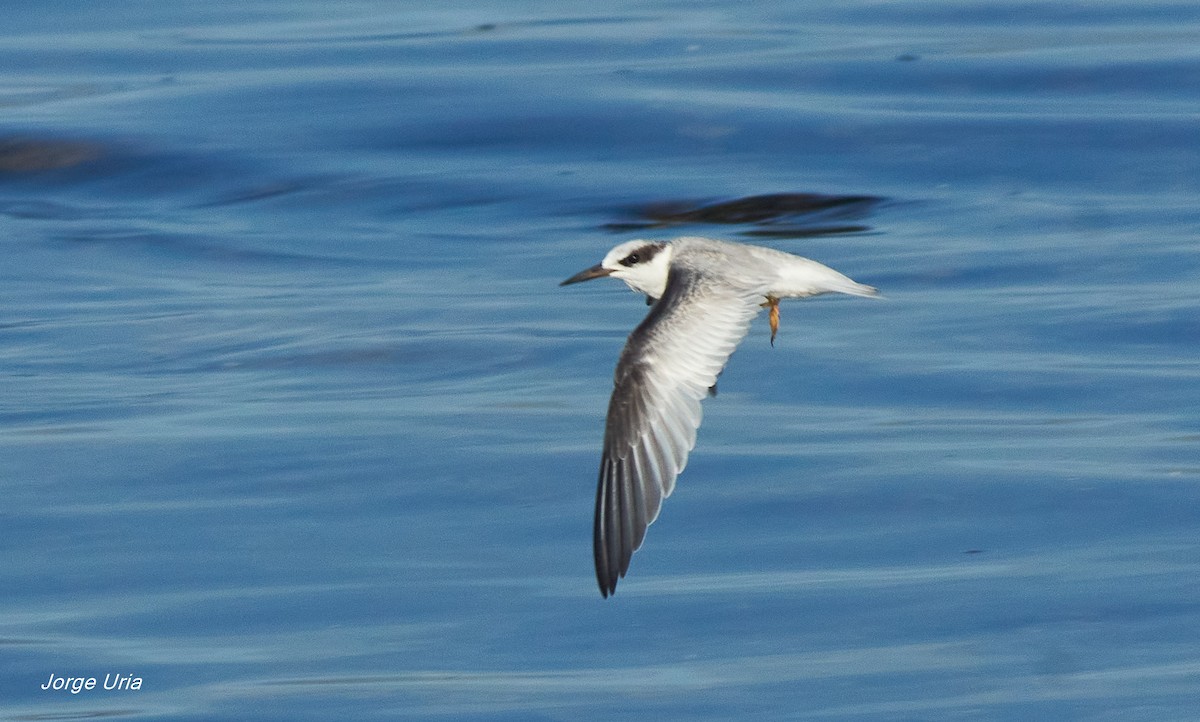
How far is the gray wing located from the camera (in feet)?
24.5

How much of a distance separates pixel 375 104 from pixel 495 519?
1094 cm

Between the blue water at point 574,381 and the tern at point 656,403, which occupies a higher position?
the tern at point 656,403

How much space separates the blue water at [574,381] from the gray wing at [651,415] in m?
0.87

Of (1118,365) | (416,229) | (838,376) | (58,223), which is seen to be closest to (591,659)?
(838,376)

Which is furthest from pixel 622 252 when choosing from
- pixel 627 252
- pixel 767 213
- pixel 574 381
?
pixel 767 213

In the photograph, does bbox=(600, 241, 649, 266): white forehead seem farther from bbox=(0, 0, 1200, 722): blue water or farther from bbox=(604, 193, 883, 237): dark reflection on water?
bbox=(604, 193, 883, 237): dark reflection on water

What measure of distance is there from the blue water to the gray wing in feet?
2.85

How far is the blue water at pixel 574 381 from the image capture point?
8.50 metres

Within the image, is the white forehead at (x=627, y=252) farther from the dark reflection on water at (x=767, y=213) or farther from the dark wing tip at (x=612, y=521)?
the dark reflection on water at (x=767, y=213)

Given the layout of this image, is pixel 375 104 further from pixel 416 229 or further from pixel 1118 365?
pixel 1118 365

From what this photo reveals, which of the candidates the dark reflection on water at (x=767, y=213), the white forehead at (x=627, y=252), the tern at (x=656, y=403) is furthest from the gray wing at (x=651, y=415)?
the dark reflection on water at (x=767, y=213)

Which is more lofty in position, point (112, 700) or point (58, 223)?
point (112, 700)

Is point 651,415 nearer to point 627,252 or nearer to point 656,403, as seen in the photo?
point 656,403

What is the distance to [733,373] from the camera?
12367 mm
